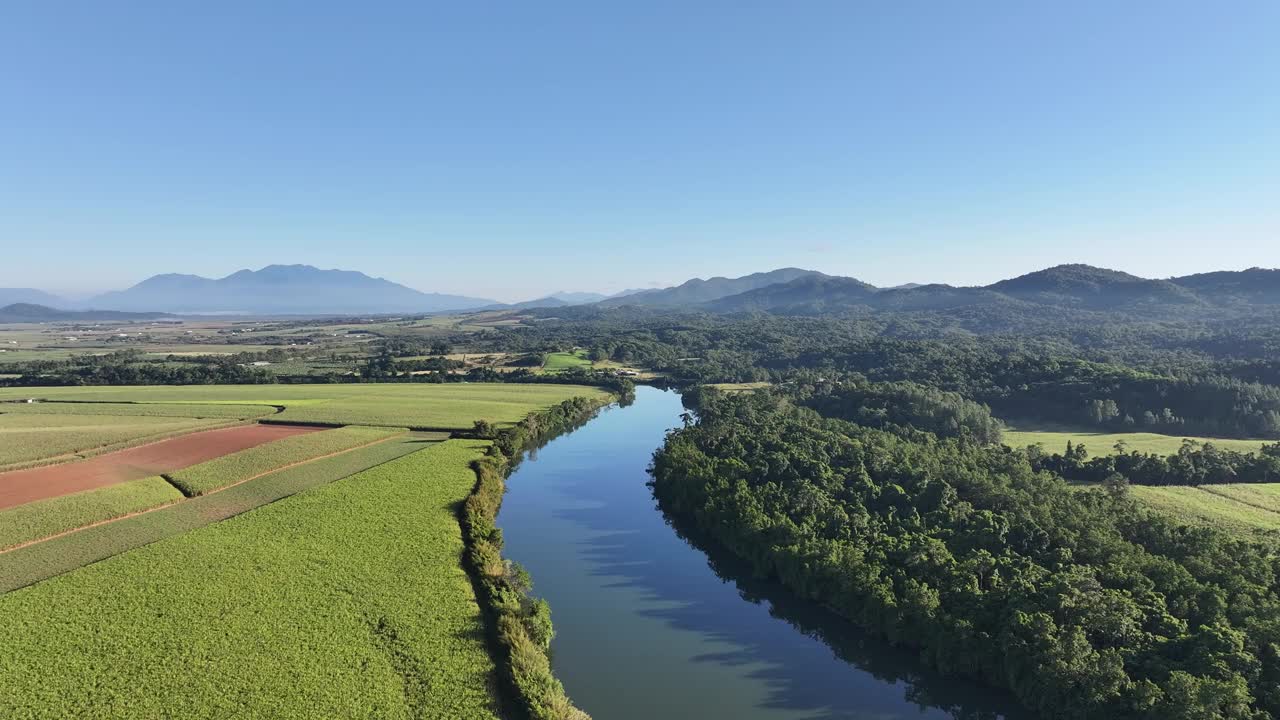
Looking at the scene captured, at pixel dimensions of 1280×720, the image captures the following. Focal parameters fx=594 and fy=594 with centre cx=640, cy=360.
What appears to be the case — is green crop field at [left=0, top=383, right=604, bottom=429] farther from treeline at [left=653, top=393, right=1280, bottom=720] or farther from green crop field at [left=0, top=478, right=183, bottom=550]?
treeline at [left=653, top=393, right=1280, bottom=720]

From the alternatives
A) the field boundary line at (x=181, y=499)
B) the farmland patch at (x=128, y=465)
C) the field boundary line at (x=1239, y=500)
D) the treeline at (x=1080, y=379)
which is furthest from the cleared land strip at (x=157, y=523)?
the treeline at (x=1080, y=379)

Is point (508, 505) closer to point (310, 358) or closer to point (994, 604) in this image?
point (994, 604)

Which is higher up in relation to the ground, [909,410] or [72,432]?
[72,432]

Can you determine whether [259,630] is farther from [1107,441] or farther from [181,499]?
[1107,441]

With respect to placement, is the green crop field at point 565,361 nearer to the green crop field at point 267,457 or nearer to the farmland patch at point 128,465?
the green crop field at point 267,457

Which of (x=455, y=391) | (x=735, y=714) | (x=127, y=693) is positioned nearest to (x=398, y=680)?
(x=127, y=693)

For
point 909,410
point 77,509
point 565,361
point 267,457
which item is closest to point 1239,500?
point 909,410

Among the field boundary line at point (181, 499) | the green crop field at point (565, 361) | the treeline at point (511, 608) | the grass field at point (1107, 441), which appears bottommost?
the treeline at point (511, 608)
